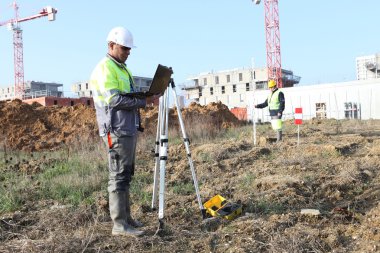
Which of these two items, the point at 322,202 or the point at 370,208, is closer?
the point at 370,208

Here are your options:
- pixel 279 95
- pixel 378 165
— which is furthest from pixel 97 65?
pixel 279 95

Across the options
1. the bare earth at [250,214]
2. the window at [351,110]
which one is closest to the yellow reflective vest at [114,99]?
the bare earth at [250,214]

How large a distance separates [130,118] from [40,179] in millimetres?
3788

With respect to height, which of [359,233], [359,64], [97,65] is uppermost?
[359,64]

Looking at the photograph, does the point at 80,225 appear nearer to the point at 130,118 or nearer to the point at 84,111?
the point at 130,118

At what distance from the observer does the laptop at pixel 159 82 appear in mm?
3676

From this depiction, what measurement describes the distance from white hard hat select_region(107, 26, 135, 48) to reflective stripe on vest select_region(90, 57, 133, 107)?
0.19 metres

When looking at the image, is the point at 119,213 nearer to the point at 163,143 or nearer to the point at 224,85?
the point at 163,143

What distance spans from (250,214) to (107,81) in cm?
206

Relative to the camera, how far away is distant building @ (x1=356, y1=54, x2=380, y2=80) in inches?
2386

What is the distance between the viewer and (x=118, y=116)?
12.0 feet

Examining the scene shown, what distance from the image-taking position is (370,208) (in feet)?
14.8

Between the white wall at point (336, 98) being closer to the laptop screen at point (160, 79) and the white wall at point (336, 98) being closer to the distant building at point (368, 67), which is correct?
the distant building at point (368, 67)

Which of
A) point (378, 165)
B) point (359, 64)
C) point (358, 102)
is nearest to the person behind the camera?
point (378, 165)
